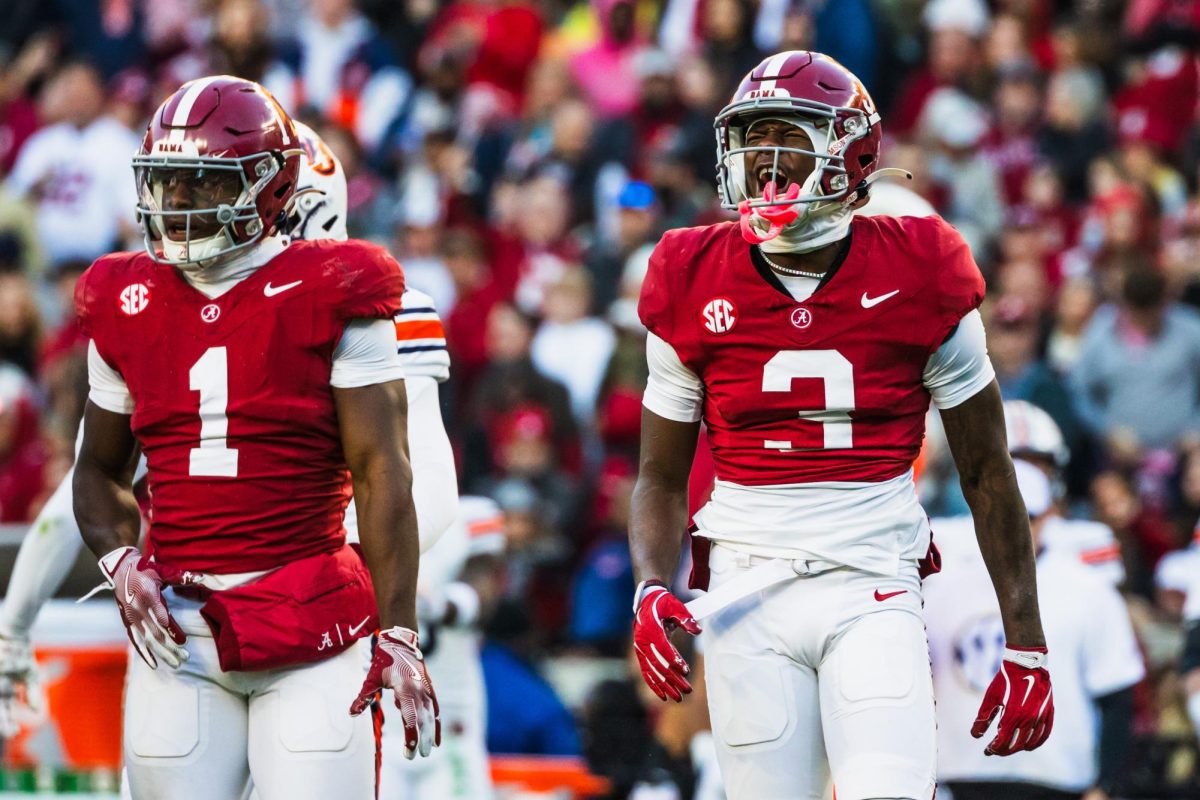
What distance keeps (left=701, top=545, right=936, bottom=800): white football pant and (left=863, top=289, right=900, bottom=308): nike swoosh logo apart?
0.55 m

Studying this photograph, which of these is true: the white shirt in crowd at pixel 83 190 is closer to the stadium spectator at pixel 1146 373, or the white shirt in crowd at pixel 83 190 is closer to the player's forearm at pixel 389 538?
the stadium spectator at pixel 1146 373

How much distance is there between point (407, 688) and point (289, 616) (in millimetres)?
304

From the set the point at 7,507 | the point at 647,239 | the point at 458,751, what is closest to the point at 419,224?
the point at 647,239

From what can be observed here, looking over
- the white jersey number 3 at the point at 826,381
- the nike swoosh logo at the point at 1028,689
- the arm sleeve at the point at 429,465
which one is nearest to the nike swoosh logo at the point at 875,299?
the white jersey number 3 at the point at 826,381

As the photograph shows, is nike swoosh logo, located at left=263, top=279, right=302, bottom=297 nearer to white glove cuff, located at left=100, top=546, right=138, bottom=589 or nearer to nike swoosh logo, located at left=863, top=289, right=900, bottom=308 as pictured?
white glove cuff, located at left=100, top=546, right=138, bottom=589

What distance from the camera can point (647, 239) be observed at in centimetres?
1011

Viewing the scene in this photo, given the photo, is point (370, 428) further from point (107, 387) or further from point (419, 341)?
point (419, 341)

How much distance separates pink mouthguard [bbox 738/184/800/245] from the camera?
425cm

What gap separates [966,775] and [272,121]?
2734 millimetres

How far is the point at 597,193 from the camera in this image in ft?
35.8

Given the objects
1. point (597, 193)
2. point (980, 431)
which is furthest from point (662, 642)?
point (597, 193)

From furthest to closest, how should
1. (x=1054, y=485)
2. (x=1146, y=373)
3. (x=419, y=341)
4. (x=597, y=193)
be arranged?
(x=597, y=193), (x=1146, y=373), (x=1054, y=485), (x=419, y=341)

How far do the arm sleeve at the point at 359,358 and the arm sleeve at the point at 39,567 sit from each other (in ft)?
3.23

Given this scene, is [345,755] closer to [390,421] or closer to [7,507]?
[390,421]
